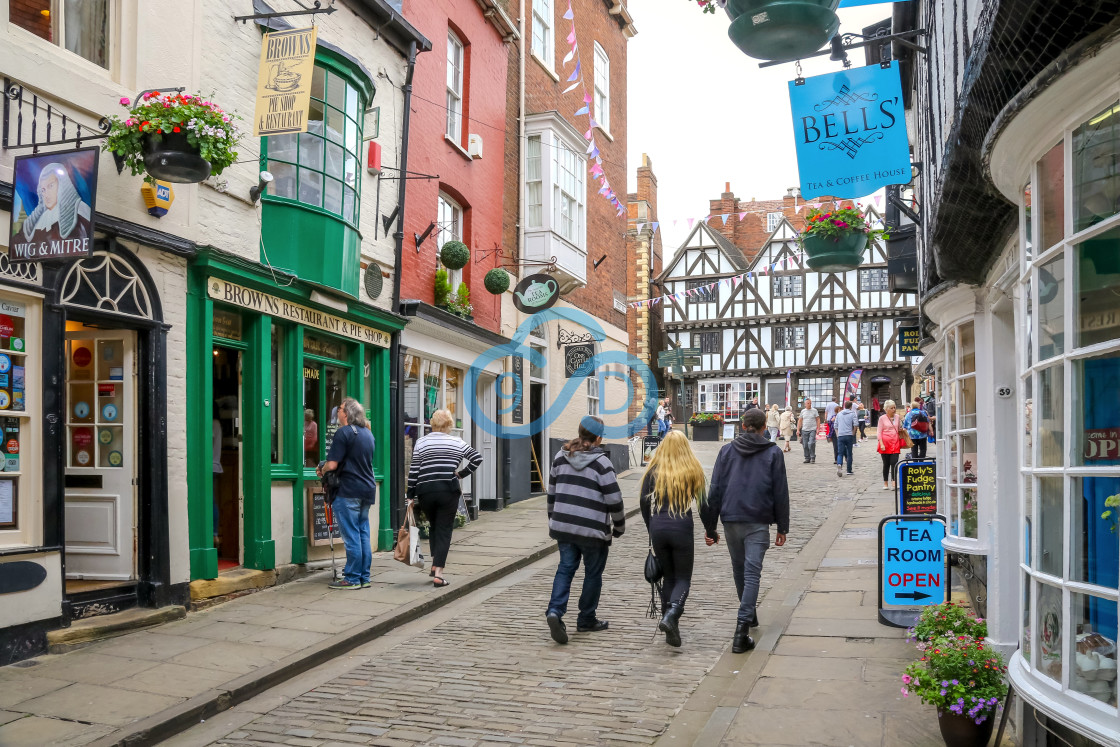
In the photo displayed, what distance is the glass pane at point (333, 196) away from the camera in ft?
35.0

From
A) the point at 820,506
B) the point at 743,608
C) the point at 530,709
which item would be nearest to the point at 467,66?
the point at 820,506

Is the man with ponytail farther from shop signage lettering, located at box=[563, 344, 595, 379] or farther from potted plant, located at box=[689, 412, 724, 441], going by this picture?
potted plant, located at box=[689, 412, 724, 441]

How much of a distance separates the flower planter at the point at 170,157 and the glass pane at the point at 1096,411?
6.43 metres

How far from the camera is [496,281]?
50.7 feet

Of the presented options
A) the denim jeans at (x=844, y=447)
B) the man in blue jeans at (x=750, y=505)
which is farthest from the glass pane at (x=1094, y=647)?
the denim jeans at (x=844, y=447)

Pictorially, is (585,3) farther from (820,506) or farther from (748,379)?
(748,379)

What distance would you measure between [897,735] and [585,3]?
18675 millimetres

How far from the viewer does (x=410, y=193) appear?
13.5 m

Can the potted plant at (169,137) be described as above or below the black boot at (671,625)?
above

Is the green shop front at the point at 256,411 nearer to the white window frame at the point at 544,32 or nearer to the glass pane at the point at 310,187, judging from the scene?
the glass pane at the point at 310,187

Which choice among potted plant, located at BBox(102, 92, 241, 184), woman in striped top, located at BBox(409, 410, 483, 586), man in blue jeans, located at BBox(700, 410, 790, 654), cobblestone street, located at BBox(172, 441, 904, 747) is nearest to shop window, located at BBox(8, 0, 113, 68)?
potted plant, located at BBox(102, 92, 241, 184)

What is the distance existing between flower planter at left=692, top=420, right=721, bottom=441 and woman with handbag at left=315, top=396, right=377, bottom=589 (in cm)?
2740

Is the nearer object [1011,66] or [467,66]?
[1011,66]

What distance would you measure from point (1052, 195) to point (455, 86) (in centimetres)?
1286
